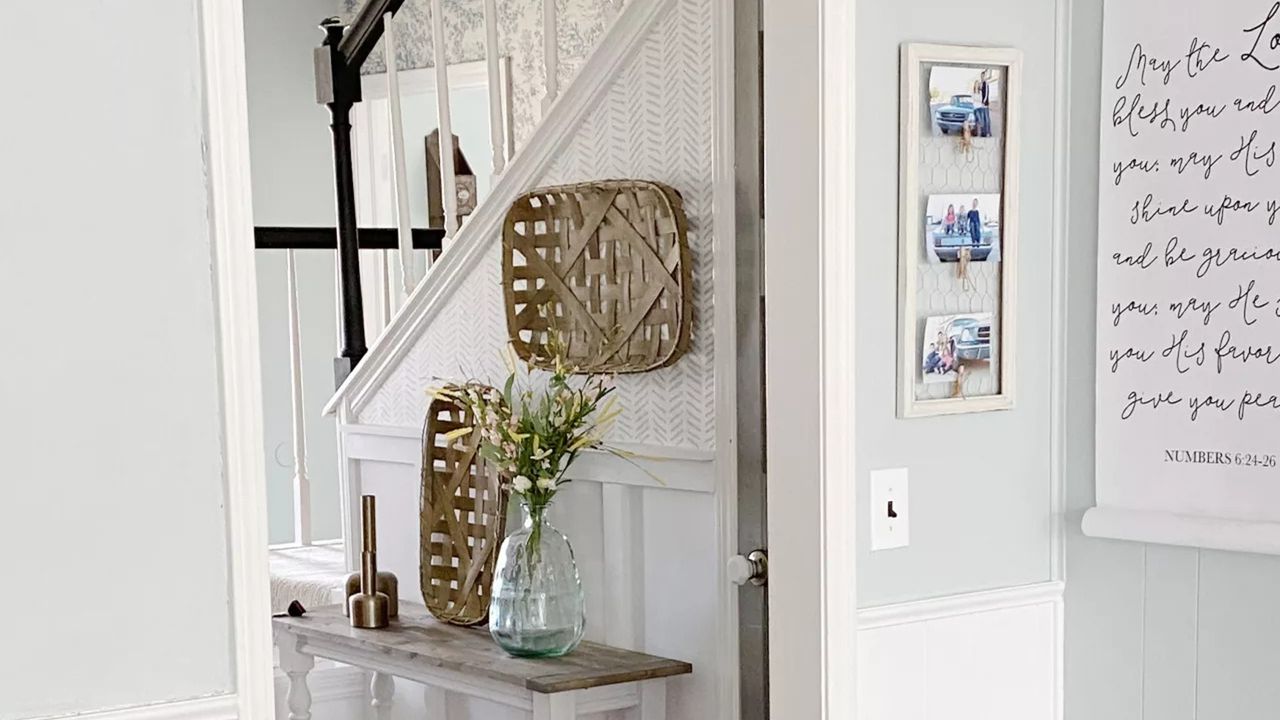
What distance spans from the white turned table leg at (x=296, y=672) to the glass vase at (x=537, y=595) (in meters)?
0.77

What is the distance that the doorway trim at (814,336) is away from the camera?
7.06 ft

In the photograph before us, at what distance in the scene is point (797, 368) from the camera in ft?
7.20

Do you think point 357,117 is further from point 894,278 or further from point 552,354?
point 894,278

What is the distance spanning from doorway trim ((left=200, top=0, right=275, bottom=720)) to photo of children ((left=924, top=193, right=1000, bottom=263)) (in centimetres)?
101

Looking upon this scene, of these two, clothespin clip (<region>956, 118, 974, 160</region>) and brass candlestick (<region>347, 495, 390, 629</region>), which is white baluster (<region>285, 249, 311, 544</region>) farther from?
clothespin clip (<region>956, 118, 974, 160</region>)

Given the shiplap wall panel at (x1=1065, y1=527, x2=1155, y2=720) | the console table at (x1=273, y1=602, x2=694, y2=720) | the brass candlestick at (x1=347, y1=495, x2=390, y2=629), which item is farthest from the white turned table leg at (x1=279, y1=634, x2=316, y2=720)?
the shiplap wall panel at (x1=1065, y1=527, x2=1155, y2=720)

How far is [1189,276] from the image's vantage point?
2232 mm

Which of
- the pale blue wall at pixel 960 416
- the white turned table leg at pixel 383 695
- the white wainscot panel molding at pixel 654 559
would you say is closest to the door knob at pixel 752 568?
the white wainscot panel molding at pixel 654 559

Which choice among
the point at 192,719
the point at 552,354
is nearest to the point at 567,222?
the point at 552,354

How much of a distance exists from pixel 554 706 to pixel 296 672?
101cm

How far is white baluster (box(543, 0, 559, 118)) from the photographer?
3430 mm

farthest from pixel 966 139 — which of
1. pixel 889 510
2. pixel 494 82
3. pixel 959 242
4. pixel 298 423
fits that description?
pixel 298 423

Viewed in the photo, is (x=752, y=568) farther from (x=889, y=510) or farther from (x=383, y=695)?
(x=383, y=695)

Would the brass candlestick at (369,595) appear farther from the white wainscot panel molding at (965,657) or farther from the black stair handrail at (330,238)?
the white wainscot panel molding at (965,657)
